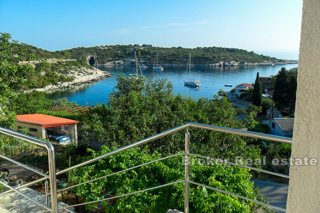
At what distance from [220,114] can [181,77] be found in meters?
48.8

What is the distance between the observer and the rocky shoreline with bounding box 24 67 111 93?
1980 inches

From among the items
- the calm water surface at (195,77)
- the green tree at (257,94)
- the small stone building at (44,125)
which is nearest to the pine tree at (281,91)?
the green tree at (257,94)

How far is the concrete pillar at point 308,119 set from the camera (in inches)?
35.0

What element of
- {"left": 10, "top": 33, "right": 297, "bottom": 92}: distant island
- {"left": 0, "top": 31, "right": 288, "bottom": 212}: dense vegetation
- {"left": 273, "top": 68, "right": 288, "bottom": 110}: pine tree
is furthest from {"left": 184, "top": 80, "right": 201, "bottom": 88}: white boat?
{"left": 0, "top": 31, "right": 288, "bottom": 212}: dense vegetation

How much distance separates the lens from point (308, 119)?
36.5 inches

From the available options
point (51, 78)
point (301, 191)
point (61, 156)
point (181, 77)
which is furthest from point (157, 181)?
point (181, 77)

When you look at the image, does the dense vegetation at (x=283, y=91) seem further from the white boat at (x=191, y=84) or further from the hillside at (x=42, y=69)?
the white boat at (x=191, y=84)

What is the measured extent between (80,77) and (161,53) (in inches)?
608

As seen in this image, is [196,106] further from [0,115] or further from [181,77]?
[181,77]

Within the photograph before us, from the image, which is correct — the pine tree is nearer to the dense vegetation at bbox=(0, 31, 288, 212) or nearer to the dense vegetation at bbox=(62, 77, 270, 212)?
the dense vegetation at bbox=(0, 31, 288, 212)

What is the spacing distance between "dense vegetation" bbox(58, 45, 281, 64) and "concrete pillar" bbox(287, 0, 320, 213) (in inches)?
2280

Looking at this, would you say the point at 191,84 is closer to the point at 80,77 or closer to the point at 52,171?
the point at 80,77

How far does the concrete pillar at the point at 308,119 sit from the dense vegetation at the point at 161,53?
57912 millimetres

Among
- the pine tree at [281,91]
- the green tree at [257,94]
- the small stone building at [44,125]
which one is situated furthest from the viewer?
the green tree at [257,94]
